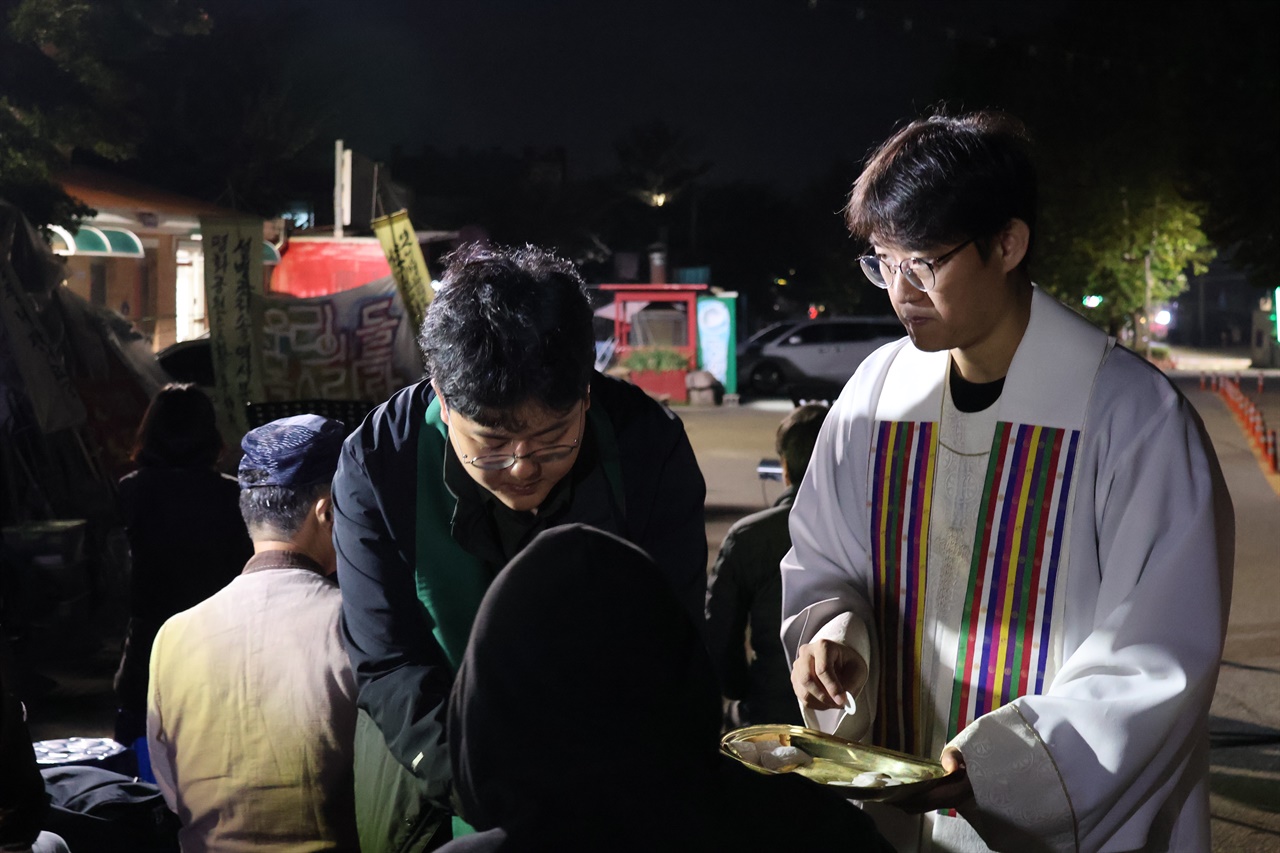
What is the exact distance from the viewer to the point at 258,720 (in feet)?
8.93

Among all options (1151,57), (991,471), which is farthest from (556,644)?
(1151,57)

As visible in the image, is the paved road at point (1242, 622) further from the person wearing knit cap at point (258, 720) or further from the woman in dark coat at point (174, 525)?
the woman in dark coat at point (174, 525)

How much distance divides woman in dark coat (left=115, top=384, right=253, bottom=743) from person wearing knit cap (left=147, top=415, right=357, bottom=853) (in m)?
1.87

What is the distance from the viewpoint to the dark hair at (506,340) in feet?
6.54

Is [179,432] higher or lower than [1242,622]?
higher

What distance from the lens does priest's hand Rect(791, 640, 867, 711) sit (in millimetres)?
2484

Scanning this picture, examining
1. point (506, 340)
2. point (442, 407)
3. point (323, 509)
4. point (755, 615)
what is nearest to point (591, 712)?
point (506, 340)

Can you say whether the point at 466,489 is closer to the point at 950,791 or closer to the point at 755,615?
the point at 950,791

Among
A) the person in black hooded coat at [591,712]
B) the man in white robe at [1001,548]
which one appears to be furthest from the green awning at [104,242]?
the person in black hooded coat at [591,712]

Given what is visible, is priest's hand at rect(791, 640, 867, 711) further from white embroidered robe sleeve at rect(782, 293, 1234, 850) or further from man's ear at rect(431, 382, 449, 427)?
man's ear at rect(431, 382, 449, 427)

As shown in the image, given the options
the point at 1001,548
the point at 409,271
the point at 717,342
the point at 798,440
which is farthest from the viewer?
the point at 717,342

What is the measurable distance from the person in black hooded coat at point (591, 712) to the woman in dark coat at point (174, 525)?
3.49m

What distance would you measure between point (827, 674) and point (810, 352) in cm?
2544

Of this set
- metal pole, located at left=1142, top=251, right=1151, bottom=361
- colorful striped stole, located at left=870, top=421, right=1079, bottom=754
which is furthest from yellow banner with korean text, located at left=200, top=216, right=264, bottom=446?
metal pole, located at left=1142, top=251, right=1151, bottom=361
